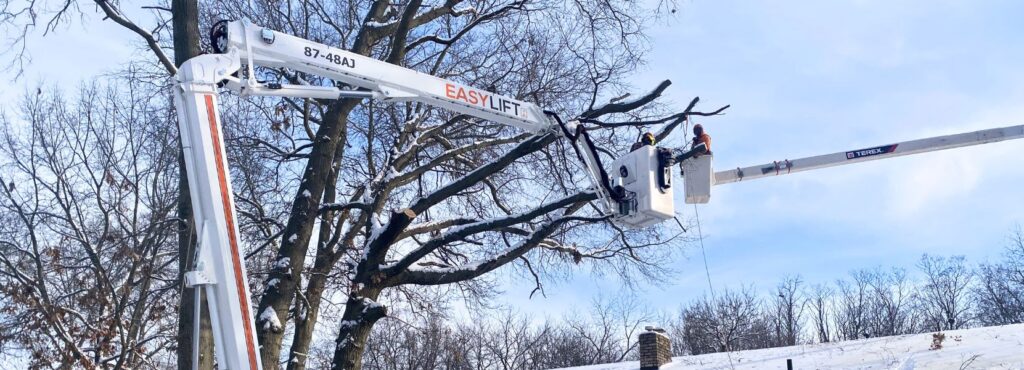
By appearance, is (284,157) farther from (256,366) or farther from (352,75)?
(256,366)

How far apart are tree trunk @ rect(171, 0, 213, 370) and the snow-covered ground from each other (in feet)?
27.2

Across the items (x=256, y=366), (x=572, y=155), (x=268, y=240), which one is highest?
(x=572, y=155)

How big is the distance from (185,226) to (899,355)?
39.0 ft

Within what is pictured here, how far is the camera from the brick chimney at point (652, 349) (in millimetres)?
19859

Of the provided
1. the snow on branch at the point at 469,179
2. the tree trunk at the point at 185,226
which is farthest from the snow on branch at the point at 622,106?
the tree trunk at the point at 185,226

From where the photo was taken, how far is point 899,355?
56.0 ft

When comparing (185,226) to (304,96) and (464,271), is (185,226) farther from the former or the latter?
(464,271)

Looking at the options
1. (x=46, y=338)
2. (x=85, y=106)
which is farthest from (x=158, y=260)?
(x=85, y=106)

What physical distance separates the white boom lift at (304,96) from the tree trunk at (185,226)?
251cm

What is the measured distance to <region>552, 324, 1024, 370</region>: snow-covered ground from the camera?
1567 cm

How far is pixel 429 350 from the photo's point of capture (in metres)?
43.6

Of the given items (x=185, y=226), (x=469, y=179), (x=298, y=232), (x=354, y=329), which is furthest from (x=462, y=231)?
(x=185, y=226)

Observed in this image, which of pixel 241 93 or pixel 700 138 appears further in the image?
pixel 700 138

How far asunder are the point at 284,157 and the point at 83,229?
16.5ft
